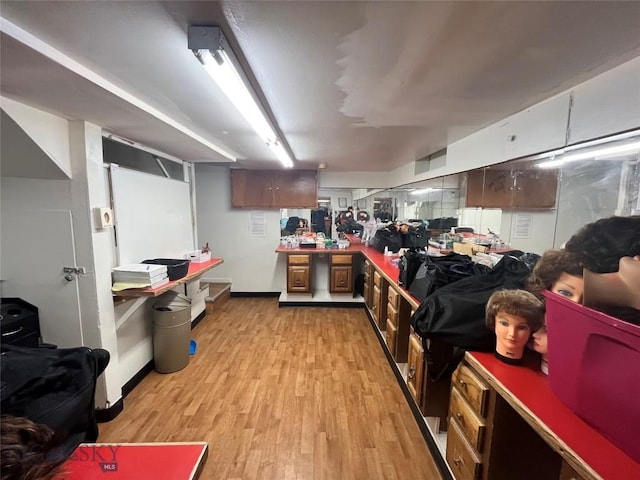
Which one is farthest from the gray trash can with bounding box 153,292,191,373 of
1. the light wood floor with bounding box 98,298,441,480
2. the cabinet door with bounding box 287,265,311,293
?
the cabinet door with bounding box 287,265,311,293

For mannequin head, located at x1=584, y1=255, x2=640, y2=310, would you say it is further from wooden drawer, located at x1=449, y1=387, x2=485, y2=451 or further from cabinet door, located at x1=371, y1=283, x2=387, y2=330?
cabinet door, located at x1=371, y1=283, x2=387, y2=330

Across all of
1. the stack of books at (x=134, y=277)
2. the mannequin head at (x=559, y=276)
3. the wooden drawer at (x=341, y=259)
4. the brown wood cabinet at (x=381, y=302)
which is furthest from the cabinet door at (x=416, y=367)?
the wooden drawer at (x=341, y=259)

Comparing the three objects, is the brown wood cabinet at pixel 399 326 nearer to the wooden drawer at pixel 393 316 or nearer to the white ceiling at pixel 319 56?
the wooden drawer at pixel 393 316

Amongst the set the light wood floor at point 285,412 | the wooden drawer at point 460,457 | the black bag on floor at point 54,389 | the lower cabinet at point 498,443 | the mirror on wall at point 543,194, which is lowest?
the light wood floor at point 285,412

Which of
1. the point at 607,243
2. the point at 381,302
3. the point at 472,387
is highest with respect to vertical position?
the point at 607,243

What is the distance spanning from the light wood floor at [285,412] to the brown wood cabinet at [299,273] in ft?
3.43

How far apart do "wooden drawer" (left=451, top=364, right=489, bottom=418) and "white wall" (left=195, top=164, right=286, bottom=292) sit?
144 inches

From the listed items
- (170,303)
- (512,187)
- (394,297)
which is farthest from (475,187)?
(170,303)

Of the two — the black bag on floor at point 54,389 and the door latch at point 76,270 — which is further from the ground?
the door latch at point 76,270

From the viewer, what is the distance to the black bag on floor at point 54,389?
32.4 inches

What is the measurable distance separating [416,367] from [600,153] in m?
1.60

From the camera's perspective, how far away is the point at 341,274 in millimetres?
4336

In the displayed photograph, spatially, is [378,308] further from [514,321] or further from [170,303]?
[170,303]

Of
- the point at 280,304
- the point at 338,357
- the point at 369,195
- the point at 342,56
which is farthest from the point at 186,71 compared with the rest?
the point at 369,195
